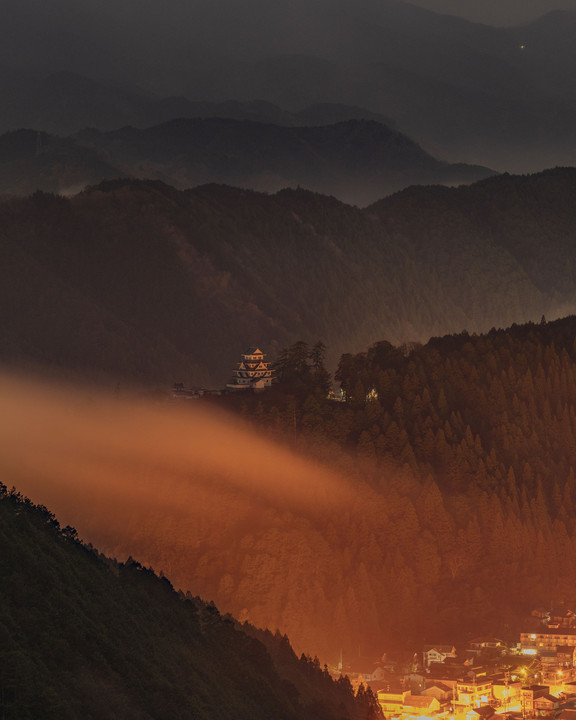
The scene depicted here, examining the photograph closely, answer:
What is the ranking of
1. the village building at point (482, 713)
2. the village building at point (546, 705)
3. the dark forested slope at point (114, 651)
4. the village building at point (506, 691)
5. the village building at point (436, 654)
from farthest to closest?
the village building at point (436, 654), the village building at point (506, 691), the village building at point (482, 713), the village building at point (546, 705), the dark forested slope at point (114, 651)

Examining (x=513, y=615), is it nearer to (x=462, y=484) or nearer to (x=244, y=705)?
(x=462, y=484)

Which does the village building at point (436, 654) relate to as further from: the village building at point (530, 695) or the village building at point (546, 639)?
the village building at point (530, 695)

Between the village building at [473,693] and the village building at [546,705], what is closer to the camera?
the village building at [546,705]

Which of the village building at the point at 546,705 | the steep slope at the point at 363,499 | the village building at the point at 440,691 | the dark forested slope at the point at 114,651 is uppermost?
the steep slope at the point at 363,499

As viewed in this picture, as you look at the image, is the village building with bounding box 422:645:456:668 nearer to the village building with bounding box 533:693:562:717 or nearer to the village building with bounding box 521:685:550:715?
the village building with bounding box 521:685:550:715

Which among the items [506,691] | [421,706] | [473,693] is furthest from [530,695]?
[421,706]

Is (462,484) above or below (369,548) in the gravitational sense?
above

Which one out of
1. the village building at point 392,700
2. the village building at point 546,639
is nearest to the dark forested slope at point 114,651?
the village building at point 392,700

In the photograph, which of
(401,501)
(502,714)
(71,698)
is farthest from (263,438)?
(71,698)
